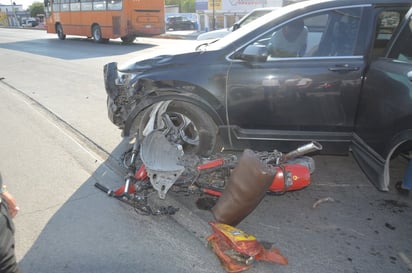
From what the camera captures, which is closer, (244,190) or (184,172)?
(244,190)

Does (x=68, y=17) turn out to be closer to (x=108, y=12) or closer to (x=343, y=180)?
(x=108, y=12)

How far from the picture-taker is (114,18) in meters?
19.3

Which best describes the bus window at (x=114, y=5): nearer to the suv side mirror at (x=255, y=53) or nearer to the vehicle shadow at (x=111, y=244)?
Result: the suv side mirror at (x=255, y=53)

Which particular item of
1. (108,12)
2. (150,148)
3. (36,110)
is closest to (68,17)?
(108,12)

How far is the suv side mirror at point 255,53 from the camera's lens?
3.36 metres

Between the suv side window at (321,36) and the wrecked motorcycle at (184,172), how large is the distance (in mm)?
973

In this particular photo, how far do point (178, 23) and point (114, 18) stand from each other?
65.8ft

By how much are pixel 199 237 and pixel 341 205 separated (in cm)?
144

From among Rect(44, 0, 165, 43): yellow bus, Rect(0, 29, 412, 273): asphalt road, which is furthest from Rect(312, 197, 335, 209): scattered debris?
Rect(44, 0, 165, 43): yellow bus

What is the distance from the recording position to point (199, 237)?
9.20 feet

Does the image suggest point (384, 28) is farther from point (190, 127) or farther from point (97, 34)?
point (97, 34)

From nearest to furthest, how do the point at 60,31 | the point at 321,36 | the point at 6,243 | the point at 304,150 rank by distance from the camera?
the point at 6,243, the point at 304,150, the point at 321,36, the point at 60,31

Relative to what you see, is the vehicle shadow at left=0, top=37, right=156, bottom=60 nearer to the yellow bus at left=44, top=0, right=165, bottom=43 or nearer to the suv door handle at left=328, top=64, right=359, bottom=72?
the yellow bus at left=44, top=0, right=165, bottom=43

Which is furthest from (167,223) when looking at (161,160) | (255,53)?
(255,53)
